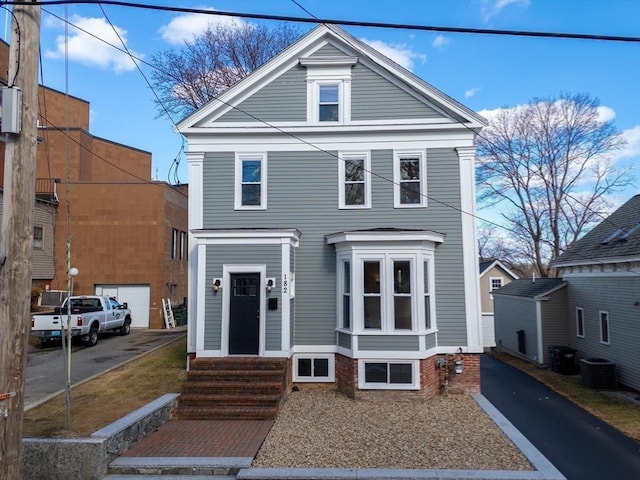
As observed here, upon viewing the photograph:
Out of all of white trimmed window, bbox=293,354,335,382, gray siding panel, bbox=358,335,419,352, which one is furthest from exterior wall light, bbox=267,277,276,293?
gray siding panel, bbox=358,335,419,352

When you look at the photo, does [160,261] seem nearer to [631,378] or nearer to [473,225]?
[473,225]

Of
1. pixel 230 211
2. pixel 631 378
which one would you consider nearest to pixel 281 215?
pixel 230 211

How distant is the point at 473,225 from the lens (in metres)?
12.3

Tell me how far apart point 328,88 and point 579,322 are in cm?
1322

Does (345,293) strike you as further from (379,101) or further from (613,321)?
(613,321)

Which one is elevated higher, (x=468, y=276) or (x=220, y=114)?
(x=220, y=114)

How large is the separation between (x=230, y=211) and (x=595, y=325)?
1333 cm

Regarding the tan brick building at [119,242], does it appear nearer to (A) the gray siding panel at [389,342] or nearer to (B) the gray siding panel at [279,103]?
(B) the gray siding panel at [279,103]

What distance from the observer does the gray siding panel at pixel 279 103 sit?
1301 cm

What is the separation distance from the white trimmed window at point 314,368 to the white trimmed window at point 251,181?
13.7 feet

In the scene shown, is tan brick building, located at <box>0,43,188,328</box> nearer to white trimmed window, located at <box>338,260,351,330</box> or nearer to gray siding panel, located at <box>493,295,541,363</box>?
white trimmed window, located at <box>338,260,351,330</box>

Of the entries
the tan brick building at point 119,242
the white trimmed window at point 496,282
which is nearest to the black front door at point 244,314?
the tan brick building at point 119,242

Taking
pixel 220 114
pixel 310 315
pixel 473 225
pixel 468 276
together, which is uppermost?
pixel 220 114

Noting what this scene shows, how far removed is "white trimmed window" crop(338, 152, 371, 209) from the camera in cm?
1277
